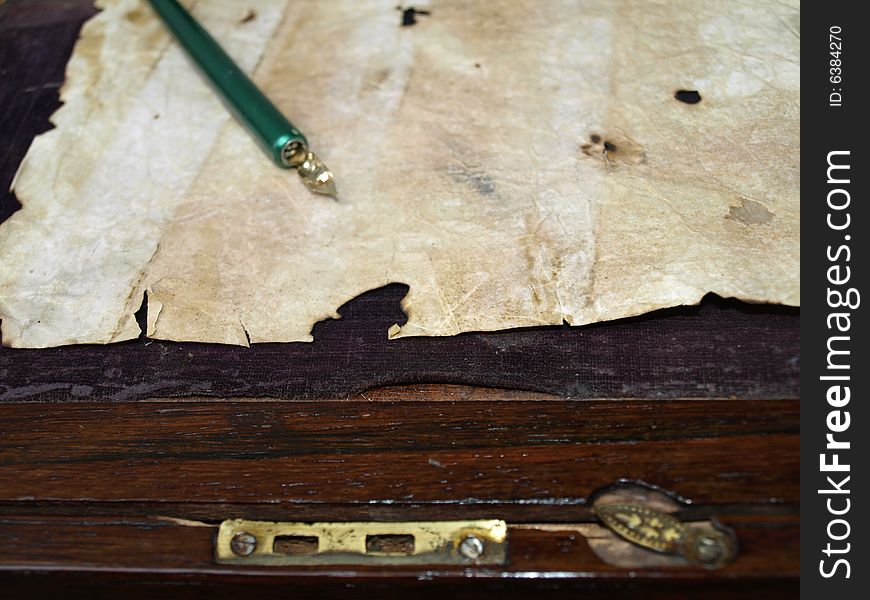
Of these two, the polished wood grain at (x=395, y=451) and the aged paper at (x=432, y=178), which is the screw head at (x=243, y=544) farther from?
the aged paper at (x=432, y=178)

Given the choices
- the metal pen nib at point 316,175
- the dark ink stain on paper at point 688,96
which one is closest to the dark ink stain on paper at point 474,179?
the metal pen nib at point 316,175

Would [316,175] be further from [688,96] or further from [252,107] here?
[688,96]

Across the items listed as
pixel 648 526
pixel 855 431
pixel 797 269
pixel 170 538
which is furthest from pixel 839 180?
pixel 170 538

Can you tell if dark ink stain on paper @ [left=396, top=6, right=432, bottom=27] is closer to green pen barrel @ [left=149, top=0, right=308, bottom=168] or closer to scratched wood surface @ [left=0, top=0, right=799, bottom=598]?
Answer: green pen barrel @ [left=149, top=0, right=308, bottom=168]

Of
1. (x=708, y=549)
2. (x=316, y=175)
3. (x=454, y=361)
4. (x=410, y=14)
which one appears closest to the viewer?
(x=708, y=549)

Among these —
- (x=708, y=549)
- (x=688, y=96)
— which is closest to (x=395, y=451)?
(x=708, y=549)

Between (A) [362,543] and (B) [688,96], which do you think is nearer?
(A) [362,543]

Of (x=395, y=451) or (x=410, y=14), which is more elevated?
(x=410, y=14)
